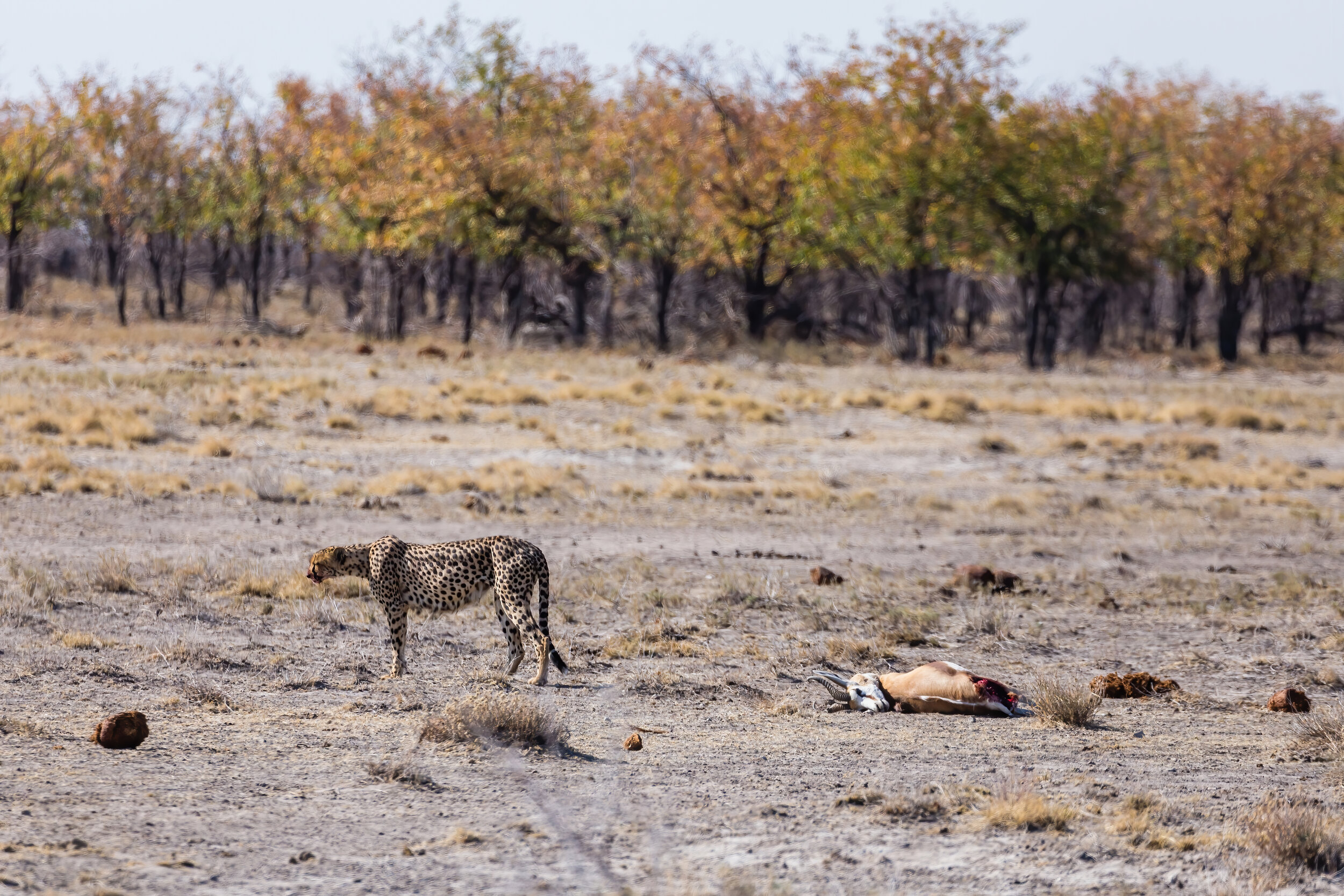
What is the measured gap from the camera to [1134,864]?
245 inches

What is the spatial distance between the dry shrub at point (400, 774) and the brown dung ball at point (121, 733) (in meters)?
1.34

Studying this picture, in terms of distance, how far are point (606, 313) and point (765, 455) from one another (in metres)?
21.1

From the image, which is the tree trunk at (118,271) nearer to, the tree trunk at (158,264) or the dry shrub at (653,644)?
the tree trunk at (158,264)

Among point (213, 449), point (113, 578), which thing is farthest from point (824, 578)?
point (213, 449)

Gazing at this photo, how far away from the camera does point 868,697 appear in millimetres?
9438

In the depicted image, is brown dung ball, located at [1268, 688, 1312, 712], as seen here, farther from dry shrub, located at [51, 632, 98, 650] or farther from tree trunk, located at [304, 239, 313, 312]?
tree trunk, located at [304, 239, 313, 312]

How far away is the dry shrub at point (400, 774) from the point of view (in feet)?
23.5

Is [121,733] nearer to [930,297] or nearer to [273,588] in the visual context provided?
[273,588]

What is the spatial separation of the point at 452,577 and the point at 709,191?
35759 millimetres

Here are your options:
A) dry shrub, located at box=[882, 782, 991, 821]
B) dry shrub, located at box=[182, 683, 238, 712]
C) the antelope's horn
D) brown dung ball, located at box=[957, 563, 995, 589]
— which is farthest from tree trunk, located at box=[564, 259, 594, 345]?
dry shrub, located at box=[882, 782, 991, 821]

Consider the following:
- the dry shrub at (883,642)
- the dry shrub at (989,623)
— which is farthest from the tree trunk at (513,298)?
the dry shrub at (883,642)

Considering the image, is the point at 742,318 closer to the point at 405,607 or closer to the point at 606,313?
the point at 606,313

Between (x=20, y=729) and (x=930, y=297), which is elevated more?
(x=930, y=297)

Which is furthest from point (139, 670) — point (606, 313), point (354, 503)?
point (606, 313)
